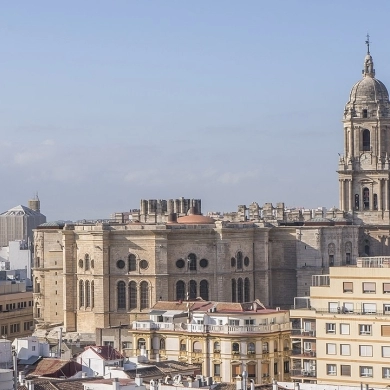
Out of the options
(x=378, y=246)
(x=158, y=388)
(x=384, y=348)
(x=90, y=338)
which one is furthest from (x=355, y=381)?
(x=378, y=246)

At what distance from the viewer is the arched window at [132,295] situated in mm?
127250

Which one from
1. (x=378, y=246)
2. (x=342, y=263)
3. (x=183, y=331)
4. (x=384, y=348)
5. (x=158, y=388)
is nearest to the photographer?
(x=158, y=388)

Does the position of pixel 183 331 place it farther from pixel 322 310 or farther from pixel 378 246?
pixel 378 246

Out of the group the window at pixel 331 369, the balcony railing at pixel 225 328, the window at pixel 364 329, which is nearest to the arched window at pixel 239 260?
the balcony railing at pixel 225 328

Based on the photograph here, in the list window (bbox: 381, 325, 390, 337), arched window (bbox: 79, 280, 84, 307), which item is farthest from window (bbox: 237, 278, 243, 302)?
window (bbox: 381, 325, 390, 337)

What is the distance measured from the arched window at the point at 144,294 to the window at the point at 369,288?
50.7 metres

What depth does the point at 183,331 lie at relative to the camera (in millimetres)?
98438

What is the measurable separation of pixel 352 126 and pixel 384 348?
77658mm

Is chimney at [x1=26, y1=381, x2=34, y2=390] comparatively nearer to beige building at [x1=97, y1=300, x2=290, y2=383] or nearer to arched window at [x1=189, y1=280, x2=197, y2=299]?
beige building at [x1=97, y1=300, x2=290, y2=383]

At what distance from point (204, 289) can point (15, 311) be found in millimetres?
21608

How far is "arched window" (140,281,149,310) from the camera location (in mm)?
126875

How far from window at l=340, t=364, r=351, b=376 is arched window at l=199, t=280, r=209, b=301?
5157 cm

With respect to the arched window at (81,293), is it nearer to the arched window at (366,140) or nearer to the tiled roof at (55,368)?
the arched window at (366,140)

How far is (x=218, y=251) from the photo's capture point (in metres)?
130
